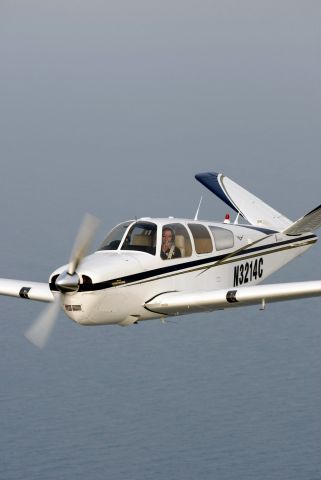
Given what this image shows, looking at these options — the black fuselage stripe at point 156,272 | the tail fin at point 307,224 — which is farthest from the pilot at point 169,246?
the tail fin at point 307,224

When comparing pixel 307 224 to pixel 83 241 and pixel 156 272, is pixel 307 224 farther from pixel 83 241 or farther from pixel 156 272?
pixel 83 241

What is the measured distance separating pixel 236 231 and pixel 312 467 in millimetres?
157525

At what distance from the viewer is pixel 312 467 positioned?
184 m

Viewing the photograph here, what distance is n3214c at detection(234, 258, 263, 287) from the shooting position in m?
31.9

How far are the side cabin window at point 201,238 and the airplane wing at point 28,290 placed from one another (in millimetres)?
3660

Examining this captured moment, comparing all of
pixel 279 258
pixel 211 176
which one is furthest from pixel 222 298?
pixel 211 176

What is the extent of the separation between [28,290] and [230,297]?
5077 mm

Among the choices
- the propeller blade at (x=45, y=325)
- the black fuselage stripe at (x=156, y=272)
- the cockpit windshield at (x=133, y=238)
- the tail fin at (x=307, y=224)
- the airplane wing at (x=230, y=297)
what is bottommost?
the propeller blade at (x=45, y=325)

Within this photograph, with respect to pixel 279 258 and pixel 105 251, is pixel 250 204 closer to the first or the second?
pixel 279 258

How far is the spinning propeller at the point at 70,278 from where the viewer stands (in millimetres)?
26281

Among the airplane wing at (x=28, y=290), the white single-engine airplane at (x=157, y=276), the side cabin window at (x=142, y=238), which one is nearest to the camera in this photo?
the white single-engine airplane at (x=157, y=276)

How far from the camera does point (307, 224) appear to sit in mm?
33781

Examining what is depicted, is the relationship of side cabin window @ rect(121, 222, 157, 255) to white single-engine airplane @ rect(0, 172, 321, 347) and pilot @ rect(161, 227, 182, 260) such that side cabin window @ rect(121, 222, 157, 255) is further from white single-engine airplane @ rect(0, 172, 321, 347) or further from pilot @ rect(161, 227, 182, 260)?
pilot @ rect(161, 227, 182, 260)

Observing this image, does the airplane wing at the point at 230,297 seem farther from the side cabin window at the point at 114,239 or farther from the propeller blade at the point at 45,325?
the propeller blade at the point at 45,325
